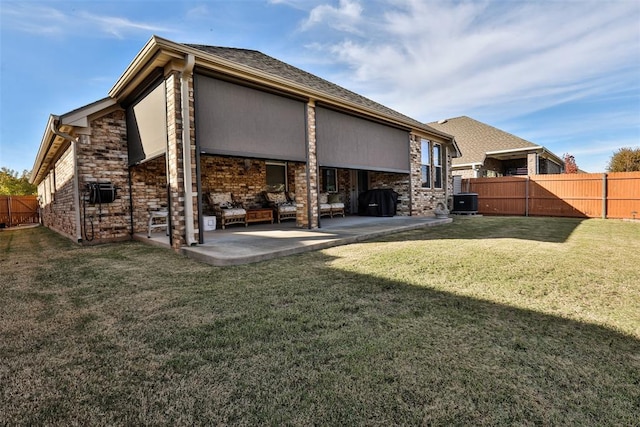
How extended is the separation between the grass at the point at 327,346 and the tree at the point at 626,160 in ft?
72.8

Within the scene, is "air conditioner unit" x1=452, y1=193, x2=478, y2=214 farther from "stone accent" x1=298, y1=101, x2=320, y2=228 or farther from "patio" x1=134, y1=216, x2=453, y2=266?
"stone accent" x1=298, y1=101, x2=320, y2=228

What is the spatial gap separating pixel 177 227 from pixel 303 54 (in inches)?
305

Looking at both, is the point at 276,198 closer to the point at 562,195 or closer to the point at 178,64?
the point at 178,64

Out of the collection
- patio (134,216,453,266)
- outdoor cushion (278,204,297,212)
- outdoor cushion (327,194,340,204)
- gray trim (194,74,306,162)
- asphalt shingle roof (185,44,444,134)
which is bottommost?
patio (134,216,453,266)

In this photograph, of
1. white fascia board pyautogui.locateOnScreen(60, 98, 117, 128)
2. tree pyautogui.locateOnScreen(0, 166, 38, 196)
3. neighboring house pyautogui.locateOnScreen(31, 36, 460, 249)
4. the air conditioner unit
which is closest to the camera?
neighboring house pyautogui.locateOnScreen(31, 36, 460, 249)

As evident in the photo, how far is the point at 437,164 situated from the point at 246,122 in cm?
900

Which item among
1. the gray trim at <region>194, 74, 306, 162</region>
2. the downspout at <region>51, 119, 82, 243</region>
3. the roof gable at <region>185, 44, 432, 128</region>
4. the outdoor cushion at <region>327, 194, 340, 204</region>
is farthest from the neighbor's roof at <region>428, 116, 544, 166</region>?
the downspout at <region>51, 119, 82, 243</region>

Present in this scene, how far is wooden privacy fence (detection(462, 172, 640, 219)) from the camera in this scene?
1048cm

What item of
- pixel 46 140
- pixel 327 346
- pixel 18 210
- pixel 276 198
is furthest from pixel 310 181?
pixel 18 210

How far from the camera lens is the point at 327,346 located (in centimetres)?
195

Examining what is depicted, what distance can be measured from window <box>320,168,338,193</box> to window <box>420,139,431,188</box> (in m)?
3.36

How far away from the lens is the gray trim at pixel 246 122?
5.39 meters

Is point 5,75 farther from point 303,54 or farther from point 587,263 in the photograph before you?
point 587,263

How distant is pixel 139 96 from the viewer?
620 centimetres
